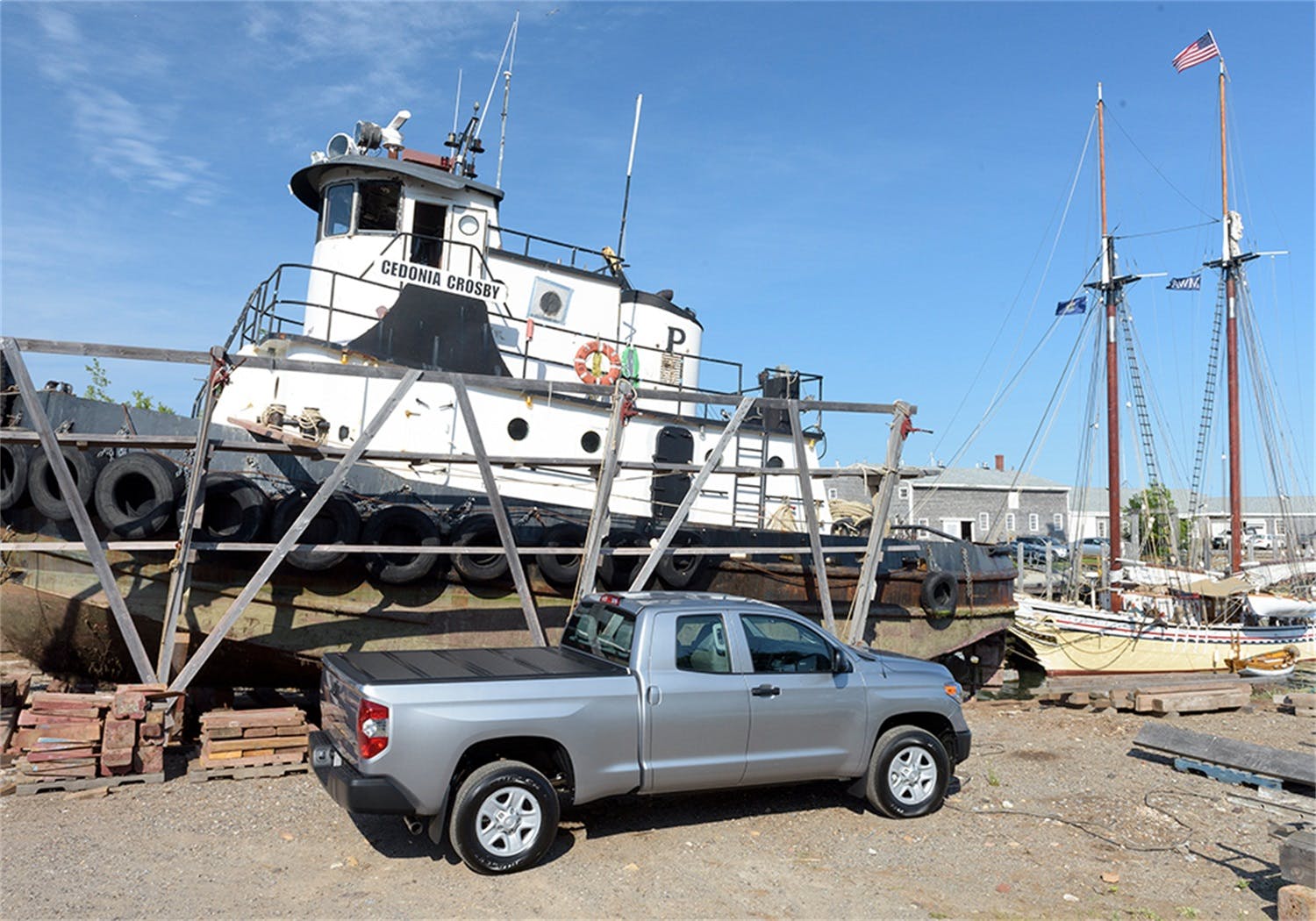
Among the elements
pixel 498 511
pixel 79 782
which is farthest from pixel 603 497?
pixel 79 782

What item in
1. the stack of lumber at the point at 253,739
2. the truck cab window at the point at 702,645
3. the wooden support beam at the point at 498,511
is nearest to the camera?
the truck cab window at the point at 702,645

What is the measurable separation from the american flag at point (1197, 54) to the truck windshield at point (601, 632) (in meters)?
28.0

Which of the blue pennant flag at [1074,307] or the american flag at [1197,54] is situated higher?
the american flag at [1197,54]

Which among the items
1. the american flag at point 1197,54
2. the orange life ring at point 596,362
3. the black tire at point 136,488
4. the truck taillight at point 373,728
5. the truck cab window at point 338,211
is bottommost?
the truck taillight at point 373,728

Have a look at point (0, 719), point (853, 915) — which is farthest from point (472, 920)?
point (0, 719)

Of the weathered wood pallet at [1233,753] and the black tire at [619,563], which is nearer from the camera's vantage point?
the weathered wood pallet at [1233,753]

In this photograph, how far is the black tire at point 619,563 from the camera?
10.5m

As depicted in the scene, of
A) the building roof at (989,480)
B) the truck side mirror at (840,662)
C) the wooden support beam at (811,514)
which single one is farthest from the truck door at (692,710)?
the building roof at (989,480)

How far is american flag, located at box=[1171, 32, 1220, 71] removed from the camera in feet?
86.6

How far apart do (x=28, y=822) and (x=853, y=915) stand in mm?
5795

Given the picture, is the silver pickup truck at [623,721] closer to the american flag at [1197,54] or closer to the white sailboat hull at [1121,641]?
the white sailboat hull at [1121,641]

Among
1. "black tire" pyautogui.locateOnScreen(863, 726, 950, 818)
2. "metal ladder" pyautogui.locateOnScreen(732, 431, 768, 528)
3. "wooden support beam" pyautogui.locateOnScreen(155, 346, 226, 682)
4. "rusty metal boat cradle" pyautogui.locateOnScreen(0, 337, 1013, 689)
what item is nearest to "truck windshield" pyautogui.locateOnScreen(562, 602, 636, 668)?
"rusty metal boat cradle" pyautogui.locateOnScreen(0, 337, 1013, 689)

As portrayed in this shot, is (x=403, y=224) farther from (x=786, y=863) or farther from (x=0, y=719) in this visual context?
(x=786, y=863)

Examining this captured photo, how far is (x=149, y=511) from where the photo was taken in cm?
847
